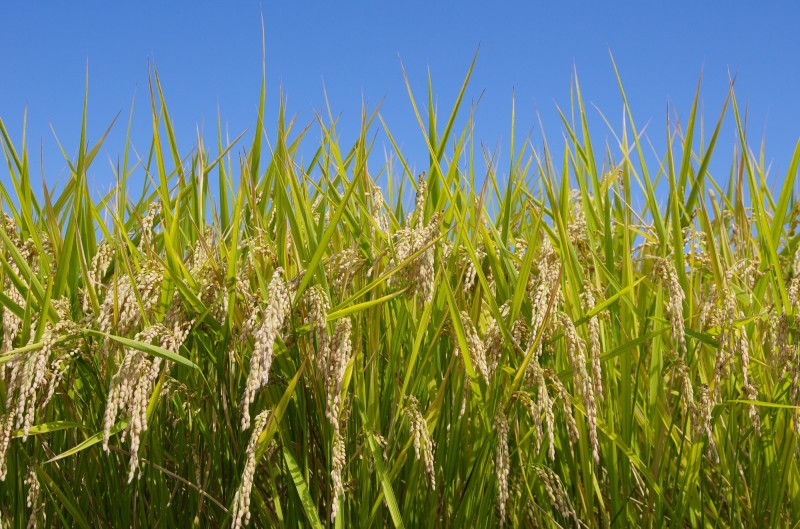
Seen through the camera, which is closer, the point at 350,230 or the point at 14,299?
the point at 14,299

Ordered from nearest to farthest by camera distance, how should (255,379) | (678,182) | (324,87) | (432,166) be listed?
(255,379)
(432,166)
(678,182)
(324,87)

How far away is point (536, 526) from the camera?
6.41 ft

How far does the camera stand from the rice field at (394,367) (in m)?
1.54

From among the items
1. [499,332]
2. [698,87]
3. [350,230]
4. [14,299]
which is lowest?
[499,332]

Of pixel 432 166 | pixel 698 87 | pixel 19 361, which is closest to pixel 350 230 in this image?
pixel 432 166

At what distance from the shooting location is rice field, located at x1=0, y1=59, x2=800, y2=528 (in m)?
1.54

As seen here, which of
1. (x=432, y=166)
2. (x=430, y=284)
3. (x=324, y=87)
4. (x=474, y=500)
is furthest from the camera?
(x=324, y=87)

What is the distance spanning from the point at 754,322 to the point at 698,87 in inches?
25.5

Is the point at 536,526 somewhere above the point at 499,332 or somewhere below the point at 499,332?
below

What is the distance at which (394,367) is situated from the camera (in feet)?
5.45

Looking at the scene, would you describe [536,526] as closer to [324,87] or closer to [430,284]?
[430,284]

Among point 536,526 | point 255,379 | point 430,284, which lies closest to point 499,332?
point 430,284

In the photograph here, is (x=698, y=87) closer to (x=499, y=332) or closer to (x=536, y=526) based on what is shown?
(x=499, y=332)

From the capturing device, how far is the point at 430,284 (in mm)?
1450
